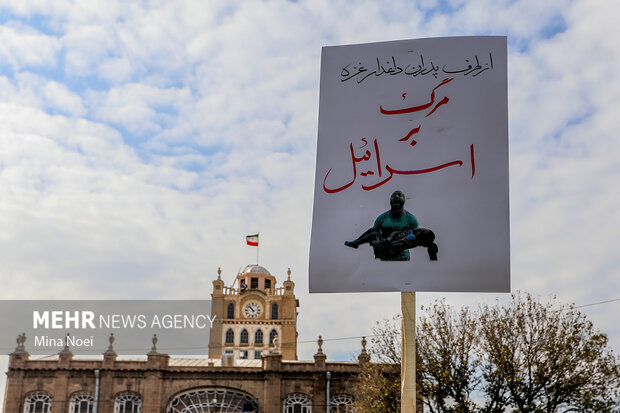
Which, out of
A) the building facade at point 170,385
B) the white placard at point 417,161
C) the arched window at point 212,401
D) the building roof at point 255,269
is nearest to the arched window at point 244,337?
the building roof at point 255,269

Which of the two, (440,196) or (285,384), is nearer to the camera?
(440,196)

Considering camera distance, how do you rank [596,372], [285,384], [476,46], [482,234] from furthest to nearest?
[285,384], [596,372], [476,46], [482,234]

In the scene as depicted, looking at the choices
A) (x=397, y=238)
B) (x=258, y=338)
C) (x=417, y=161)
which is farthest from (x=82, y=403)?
(x=417, y=161)

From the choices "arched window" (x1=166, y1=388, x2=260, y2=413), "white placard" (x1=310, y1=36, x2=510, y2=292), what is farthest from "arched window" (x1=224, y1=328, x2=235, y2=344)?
"white placard" (x1=310, y1=36, x2=510, y2=292)

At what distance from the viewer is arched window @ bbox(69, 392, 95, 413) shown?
145ft

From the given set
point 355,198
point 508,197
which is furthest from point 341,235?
point 508,197

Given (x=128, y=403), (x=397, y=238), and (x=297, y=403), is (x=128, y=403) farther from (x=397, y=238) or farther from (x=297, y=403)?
(x=397, y=238)

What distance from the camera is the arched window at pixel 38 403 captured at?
145ft

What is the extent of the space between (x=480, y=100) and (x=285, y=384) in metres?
37.4

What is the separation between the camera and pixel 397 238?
30.1 ft

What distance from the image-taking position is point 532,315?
1093 inches

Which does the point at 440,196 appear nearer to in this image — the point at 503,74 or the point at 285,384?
the point at 503,74

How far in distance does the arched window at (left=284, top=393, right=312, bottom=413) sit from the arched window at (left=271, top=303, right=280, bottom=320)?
2391 cm

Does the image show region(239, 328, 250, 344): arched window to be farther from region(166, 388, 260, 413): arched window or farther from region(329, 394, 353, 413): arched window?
region(329, 394, 353, 413): arched window
